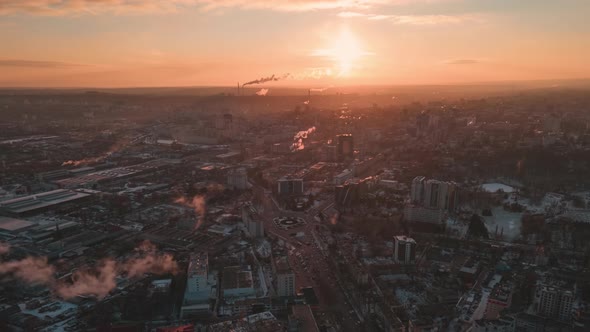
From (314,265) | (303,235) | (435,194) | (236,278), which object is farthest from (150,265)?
(435,194)

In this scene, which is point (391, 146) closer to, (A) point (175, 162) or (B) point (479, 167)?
(B) point (479, 167)

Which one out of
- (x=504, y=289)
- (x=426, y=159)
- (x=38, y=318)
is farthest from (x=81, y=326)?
(x=426, y=159)

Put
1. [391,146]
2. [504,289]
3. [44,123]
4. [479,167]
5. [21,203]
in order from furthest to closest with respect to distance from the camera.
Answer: [44,123] → [391,146] → [479,167] → [21,203] → [504,289]

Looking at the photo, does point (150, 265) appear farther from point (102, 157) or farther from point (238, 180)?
point (102, 157)

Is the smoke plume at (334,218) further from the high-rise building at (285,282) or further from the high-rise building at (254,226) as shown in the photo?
the high-rise building at (285,282)

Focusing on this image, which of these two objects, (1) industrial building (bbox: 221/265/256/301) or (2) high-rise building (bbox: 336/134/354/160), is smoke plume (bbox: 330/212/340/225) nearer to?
(1) industrial building (bbox: 221/265/256/301)

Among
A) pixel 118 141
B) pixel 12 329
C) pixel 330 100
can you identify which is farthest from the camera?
pixel 330 100

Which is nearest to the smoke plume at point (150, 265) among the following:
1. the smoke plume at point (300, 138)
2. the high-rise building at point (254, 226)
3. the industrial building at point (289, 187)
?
the high-rise building at point (254, 226)

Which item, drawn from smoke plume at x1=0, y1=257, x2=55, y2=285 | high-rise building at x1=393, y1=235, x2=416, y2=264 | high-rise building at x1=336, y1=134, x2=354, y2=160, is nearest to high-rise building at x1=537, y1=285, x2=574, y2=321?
high-rise building at x1=393, y1=235, x2=416, y2=264
